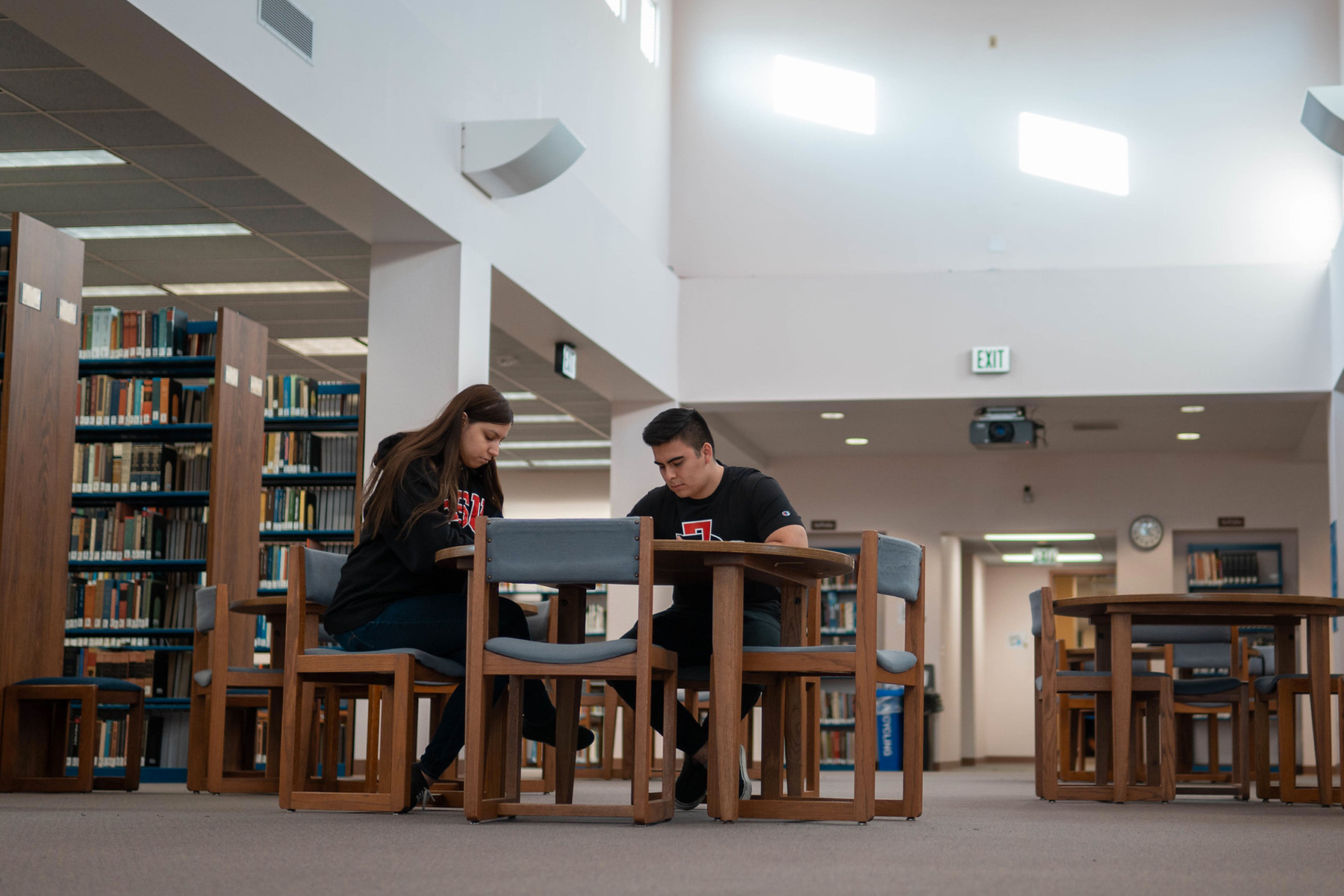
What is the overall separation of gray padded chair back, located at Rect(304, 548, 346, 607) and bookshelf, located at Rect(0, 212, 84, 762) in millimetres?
1537

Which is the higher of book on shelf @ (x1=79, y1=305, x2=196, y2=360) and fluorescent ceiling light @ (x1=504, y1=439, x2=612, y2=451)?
fluorescent ceiling light @ (x1=504, y1=439, x2=612, y2=451)

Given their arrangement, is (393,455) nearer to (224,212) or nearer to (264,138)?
(264,138)

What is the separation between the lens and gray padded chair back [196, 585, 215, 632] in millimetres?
5328

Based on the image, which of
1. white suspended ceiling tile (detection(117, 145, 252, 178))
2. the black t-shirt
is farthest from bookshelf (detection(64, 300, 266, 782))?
the black t-shirt

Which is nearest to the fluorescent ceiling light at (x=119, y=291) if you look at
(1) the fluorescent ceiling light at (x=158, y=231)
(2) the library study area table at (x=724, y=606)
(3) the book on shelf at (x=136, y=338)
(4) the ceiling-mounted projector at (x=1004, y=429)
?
(1) the fluorescent ceiling light at (x=158, y=231)

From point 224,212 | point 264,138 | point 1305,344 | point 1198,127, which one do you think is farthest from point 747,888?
point 1198,127

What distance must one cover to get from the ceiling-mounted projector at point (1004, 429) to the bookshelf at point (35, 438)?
6.09 metres

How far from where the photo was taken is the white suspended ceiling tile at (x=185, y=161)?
620 centimetres

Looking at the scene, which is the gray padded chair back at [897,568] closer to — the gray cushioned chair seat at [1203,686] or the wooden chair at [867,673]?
the wooden chair at [867,673]

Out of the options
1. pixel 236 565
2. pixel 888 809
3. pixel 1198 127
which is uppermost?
pixel 1198 127

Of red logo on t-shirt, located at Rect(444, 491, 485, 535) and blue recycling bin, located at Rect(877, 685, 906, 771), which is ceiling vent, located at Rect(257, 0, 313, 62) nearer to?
red logo on t-shirt, located at Rect(444, 491, 485, 535)

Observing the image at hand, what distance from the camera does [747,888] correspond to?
2045 millimetres

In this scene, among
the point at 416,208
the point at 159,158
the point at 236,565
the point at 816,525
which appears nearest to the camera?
the point at 416,208

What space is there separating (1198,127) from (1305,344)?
1.68 m
